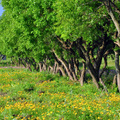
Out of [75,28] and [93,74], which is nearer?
[75,28]

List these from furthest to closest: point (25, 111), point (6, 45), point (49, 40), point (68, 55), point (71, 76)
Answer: point (6, 45) → point (71, 76) → point (68, 55) → point (49, 40) → point (25, 111)

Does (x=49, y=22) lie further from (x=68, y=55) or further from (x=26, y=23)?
(x=68, y=55)

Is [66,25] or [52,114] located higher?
[66,25]

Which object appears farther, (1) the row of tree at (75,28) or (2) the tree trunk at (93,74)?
(2) the tree trunk at (93,74)

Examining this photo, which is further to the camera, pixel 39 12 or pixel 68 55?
pixel 68 55

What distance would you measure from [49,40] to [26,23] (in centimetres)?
241

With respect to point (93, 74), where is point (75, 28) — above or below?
above

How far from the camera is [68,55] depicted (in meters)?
17.4

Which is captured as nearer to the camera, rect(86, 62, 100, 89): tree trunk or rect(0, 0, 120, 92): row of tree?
rect(0, 0, 120, 92): row of tree

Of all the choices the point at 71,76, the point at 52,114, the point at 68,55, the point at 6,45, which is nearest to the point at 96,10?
the point at 52,114

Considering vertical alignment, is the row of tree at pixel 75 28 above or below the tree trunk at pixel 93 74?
above

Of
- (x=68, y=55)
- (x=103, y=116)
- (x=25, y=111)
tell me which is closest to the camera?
(x=103, y=116)

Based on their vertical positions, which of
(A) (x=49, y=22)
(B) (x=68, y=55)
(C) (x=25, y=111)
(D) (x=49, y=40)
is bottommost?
(C) (x=25, y=111)

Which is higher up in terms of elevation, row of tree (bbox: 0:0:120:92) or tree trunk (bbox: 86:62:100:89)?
row of tree (bbox: 0:0:120:92)
